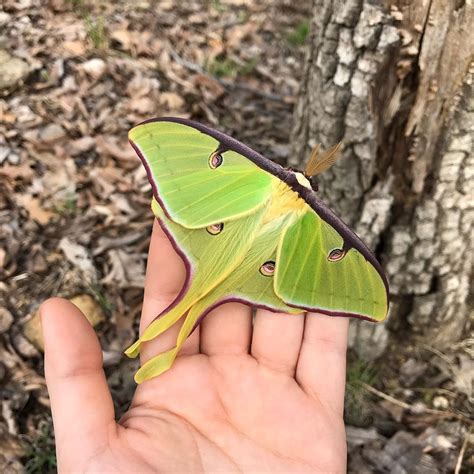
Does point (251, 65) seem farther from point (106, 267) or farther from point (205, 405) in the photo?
point (205, 405)

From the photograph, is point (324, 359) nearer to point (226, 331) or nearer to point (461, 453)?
point (226, 331)

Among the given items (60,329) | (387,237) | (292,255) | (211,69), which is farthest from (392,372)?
(211,69)

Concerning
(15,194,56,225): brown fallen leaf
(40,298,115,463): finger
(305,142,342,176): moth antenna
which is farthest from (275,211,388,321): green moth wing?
(15,194,56,225): brown fallen leaf

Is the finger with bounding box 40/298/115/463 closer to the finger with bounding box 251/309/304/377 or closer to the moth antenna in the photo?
the finger with bounding box 251/309/304/377

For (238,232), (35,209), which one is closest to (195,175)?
(238,232)

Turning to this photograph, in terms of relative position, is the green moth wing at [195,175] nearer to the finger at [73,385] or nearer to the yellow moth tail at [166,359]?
the yellow moth tail at [166,359]

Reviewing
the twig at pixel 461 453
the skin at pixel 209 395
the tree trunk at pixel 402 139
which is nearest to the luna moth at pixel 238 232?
the skin at pixel 209 395

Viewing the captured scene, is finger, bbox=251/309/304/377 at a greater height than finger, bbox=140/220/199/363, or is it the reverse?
finger, bbox=140/220/199/363
